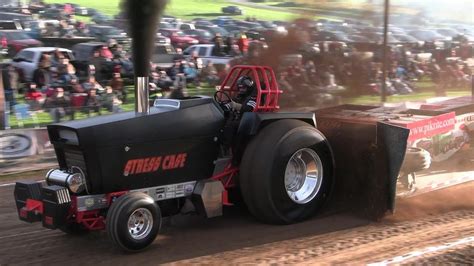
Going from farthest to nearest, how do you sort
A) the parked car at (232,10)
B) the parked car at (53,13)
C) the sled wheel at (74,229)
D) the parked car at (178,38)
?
the parked car at (232,10) < the parked car at (178,38) < the parked car at (53,13) < the sled wheel at (74,229)

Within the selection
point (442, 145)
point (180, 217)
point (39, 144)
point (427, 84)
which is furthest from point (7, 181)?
point (427, 84)

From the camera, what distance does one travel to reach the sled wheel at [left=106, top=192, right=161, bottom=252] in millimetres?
4293

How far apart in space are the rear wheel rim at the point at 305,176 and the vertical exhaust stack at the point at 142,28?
5.55 feet

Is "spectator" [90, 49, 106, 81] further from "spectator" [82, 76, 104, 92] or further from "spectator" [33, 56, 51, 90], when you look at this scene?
"spectator" [33, 56, 51, 90]

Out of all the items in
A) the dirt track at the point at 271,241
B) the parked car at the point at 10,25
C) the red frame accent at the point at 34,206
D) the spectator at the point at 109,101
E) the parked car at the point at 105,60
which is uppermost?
the parked car at the point at 10,25

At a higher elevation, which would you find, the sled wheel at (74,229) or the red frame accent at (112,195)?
the red frame accent at (112,195)

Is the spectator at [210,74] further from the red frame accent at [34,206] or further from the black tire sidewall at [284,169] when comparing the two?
the red frame accent at [34,206]

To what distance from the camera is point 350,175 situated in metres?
5.66

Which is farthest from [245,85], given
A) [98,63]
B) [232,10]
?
[232,10]

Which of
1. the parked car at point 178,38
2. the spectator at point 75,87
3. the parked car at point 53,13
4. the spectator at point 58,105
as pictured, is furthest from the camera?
the parked car at point 178,38

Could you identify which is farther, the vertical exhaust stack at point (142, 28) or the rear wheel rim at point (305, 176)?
the rear wheel rim at point (305, 176)

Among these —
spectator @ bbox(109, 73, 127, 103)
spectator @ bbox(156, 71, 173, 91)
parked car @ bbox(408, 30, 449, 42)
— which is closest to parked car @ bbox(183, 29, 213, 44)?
spectator @ bbox(156, 71, 173, 91)

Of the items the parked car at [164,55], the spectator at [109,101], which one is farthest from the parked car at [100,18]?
the spectator at [109,101]

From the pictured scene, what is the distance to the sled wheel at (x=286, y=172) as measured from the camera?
4.96 m
